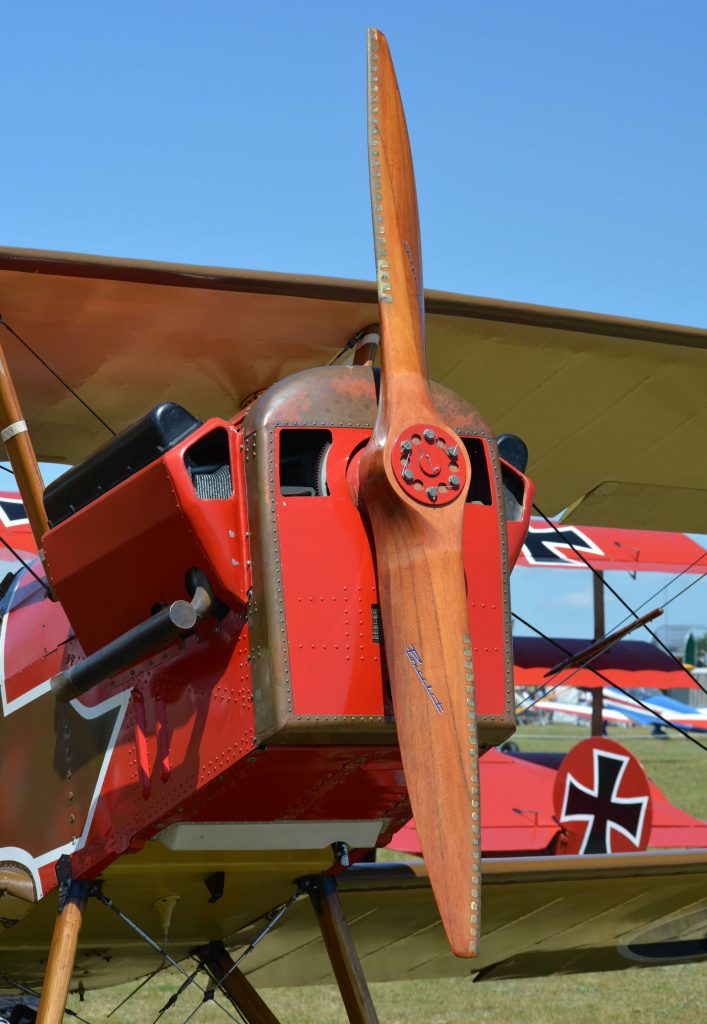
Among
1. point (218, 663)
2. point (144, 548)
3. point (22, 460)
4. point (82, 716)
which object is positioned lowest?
point (82, 716)

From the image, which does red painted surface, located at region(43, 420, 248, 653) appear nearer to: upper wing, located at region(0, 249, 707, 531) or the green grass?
upper wing, located at region(0, 249, 707, 531)

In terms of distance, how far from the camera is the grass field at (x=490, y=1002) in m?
8.70

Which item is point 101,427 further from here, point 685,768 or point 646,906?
point 685,768

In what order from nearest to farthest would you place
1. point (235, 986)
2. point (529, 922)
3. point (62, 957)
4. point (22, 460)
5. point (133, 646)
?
1. point (133, 646)
2. point (62, 957)
3. point (22, 460)
4. point (235, 986)
5. point (529, 922)

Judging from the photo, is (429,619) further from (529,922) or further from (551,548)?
(551,548)

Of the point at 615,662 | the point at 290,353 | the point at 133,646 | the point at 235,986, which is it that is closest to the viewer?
the point at 133,646

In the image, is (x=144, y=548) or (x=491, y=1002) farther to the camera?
(x=491, y=1002)

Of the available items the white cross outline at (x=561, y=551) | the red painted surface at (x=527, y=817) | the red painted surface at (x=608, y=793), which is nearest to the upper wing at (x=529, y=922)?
the red painted surface at (x=608, y=793)

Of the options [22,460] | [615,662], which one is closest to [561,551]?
[615,662]

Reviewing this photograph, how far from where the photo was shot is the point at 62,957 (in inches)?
176

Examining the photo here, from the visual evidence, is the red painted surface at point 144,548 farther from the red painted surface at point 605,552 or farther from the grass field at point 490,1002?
the red painted surface at point 605,552

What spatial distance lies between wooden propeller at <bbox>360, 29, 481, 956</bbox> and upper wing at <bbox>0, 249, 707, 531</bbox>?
61.0 inches

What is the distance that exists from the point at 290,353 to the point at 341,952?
2549 millimetres

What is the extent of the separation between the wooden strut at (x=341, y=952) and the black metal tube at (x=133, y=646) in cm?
141
